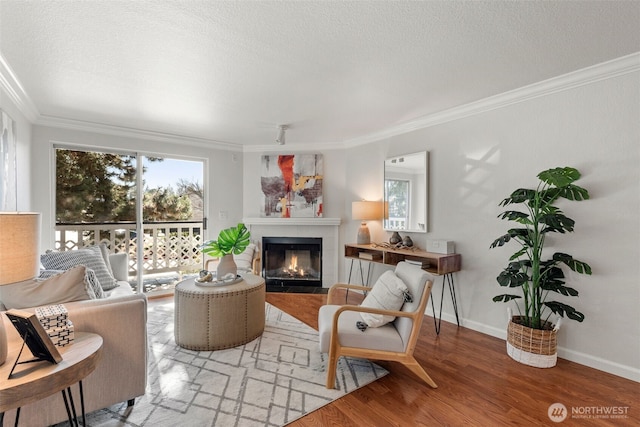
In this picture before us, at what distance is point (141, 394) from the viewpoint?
1854mm

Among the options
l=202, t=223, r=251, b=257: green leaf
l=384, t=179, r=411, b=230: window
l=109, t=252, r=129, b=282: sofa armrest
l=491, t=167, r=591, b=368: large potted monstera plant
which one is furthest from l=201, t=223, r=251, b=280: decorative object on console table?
l=491, t=167, r=591, b=368: large potted monstera plant

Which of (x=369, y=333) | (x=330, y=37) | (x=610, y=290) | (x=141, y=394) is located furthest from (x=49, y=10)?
(x=610, y=290)

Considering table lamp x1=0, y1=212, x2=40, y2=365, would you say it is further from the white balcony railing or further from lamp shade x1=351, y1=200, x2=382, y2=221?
lamp shade x1=351, y1=200, x2=382, y2=221

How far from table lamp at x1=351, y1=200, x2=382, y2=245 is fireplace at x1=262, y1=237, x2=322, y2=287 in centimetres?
91

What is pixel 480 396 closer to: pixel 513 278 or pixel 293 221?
pixel 513 278

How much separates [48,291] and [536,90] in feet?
13.3

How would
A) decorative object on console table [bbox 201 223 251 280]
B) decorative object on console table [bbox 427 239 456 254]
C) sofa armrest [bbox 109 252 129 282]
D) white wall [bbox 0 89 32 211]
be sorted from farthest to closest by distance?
sofa armrest [bbox 109 252 129 282]
decorative object on console table [bbox 427 239 456 254]
decorative object on console table [bbox 201 223 251 280]
white wall [bbox 0 89 32 211]

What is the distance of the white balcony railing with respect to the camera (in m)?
3.91

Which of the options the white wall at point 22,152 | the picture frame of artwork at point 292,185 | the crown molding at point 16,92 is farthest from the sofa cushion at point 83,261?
the picture frame of artwork at point 292,185

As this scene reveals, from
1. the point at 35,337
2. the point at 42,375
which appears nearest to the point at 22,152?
the point at 35,337

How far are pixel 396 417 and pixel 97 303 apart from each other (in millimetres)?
1925

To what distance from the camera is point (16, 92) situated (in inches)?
107

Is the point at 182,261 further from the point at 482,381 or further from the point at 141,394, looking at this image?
the point at 482,381

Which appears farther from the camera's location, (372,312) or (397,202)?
(397,202)
